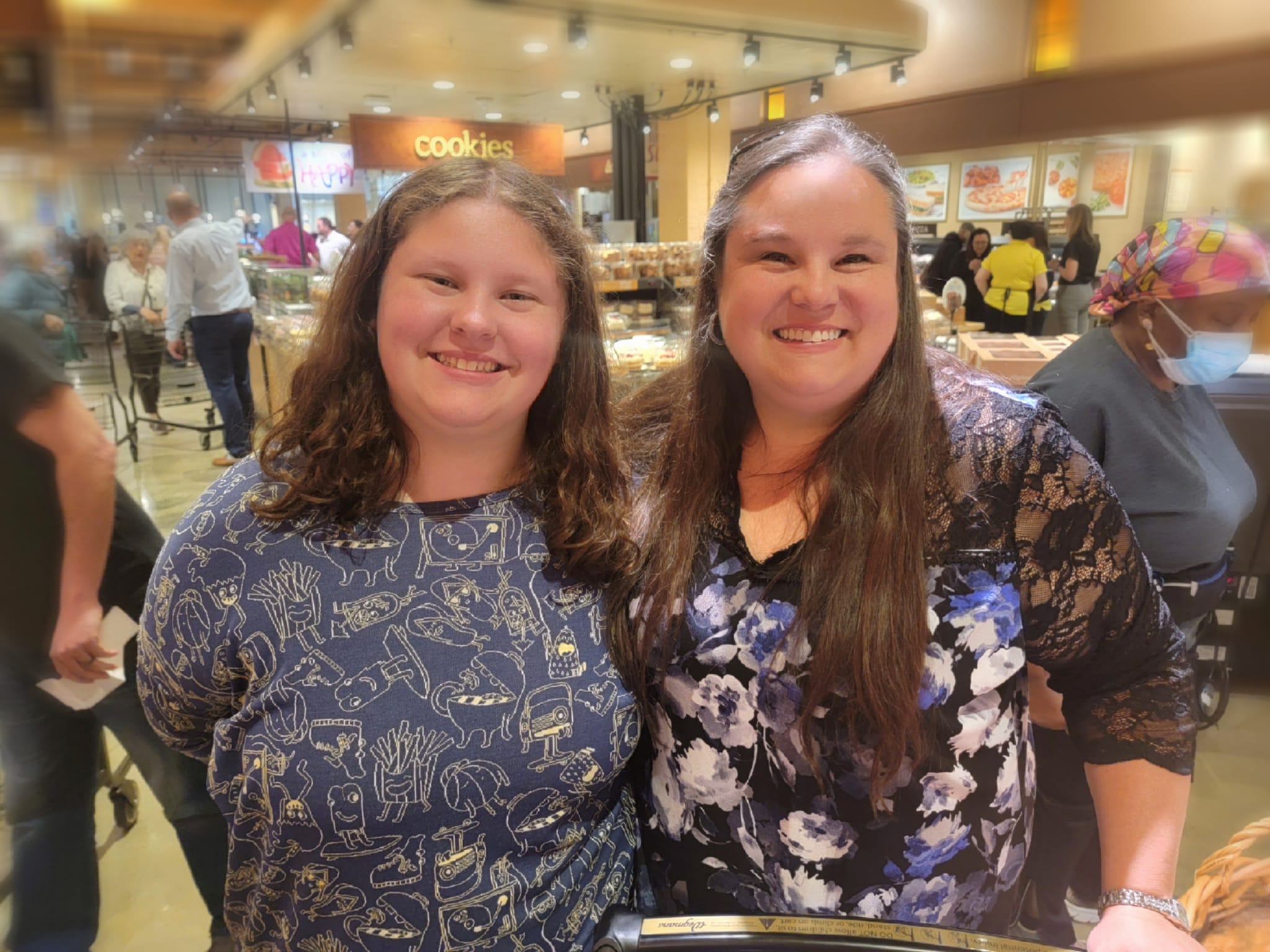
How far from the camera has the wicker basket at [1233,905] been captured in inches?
36.1

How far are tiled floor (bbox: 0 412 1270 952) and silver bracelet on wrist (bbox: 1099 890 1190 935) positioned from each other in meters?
0.89

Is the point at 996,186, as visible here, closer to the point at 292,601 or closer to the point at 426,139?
the point at 426,139

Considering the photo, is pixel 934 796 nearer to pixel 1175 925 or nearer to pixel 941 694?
pixel 941 694

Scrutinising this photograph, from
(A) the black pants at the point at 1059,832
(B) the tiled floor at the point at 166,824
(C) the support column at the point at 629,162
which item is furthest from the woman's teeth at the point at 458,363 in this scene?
(A) the black pants at the point at 1059,832

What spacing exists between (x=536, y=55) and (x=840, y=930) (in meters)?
0.65

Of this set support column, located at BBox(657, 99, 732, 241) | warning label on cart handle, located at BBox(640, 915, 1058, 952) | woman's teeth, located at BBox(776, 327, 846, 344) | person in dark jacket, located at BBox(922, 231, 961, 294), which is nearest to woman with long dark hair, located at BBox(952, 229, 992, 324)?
person in dark jacket, located at BBox(922, 231, 961, 294)

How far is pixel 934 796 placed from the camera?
79cm

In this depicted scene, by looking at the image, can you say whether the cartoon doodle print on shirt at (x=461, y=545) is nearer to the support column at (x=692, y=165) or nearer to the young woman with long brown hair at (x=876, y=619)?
the young woman with long brown hair at (x=876, y=619)

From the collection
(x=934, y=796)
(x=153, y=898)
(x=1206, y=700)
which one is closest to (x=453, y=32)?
(x=934, y=796)

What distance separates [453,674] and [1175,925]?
80cm

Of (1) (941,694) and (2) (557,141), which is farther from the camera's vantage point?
(1) (941,694)

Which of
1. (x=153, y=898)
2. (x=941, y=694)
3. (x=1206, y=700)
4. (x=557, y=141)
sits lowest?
(x=153, y=898)

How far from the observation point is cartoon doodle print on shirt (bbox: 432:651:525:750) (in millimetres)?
739

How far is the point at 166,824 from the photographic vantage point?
1.79m
